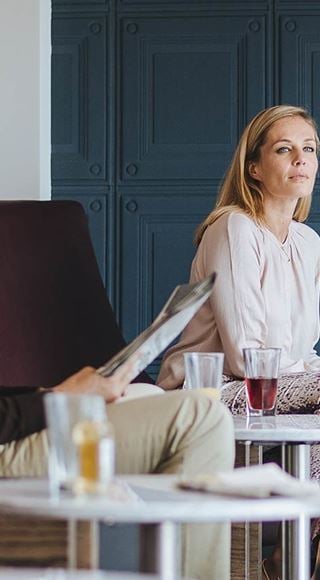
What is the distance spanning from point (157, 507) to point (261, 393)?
1.10 m

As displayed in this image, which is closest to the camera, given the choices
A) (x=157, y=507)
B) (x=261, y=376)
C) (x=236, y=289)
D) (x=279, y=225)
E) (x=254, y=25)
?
(x=157, y=507)

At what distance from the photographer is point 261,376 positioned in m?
2.55

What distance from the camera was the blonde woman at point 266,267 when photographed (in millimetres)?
A: 3207

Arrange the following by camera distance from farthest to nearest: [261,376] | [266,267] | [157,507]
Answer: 1. [266,267]
2. [261,376]
3. [157,507]

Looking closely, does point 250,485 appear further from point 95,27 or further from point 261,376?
point 95,27

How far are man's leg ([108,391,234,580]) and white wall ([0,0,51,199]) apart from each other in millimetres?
1773

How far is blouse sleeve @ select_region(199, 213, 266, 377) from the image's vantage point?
3.21 m

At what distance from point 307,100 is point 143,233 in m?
0.64

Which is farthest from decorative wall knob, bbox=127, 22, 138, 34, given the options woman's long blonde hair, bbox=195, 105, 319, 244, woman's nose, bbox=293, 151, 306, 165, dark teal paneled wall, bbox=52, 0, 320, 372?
woman's nose, bbox=293, 151, 306, 165

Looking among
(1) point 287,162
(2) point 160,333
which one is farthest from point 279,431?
(1) point 287,162

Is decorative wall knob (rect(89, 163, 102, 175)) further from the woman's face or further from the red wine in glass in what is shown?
the red wine in glass

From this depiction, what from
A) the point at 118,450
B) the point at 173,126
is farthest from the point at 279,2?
the point at 118,450

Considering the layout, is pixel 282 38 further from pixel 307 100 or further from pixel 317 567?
pixel 317 567

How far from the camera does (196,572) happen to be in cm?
198
